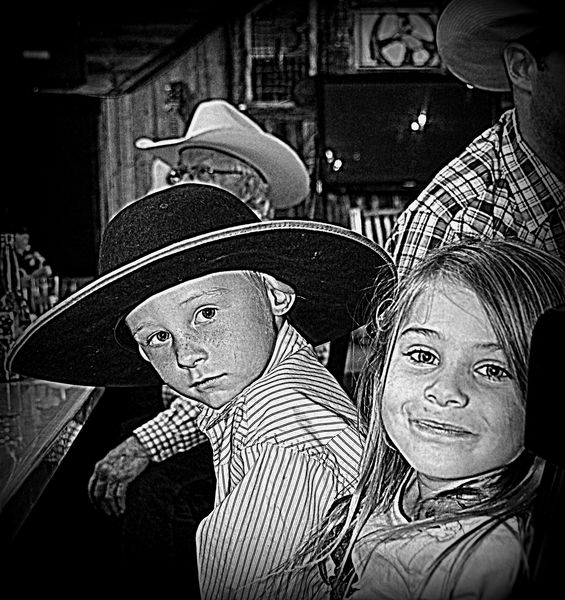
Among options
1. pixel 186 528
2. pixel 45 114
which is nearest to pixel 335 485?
pixel 186 528

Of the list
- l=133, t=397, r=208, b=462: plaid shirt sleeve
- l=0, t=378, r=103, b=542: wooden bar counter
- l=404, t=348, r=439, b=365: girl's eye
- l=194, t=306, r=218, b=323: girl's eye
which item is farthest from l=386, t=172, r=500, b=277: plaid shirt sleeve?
l=0, t=378, r=103, b=542: wooden bar counter

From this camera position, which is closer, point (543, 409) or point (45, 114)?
point (543, 409)

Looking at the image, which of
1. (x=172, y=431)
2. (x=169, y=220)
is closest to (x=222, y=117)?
(x=169, y=220)

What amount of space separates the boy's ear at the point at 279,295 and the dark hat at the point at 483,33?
1.08 ft

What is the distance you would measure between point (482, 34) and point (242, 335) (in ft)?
1.46

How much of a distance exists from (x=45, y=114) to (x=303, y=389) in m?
0.48

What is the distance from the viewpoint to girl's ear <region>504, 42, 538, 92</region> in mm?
1058

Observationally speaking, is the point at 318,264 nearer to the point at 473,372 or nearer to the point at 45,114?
the point at 473,372

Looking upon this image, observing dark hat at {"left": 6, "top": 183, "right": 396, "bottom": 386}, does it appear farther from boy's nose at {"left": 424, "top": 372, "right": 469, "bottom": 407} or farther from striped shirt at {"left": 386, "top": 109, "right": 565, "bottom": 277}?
boy's nose at {"left": 424, "top": 372, "right": 469, "bottom": 407}

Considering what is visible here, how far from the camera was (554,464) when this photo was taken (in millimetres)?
891

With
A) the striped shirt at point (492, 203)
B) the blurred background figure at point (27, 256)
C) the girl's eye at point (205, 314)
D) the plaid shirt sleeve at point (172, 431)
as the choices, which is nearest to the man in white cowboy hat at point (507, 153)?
the striped shirt at point (492, 203)

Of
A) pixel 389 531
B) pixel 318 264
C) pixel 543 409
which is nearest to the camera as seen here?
pixel 543 409

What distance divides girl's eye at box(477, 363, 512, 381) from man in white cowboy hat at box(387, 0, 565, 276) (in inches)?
6.5

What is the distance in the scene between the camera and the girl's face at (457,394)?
94cm
